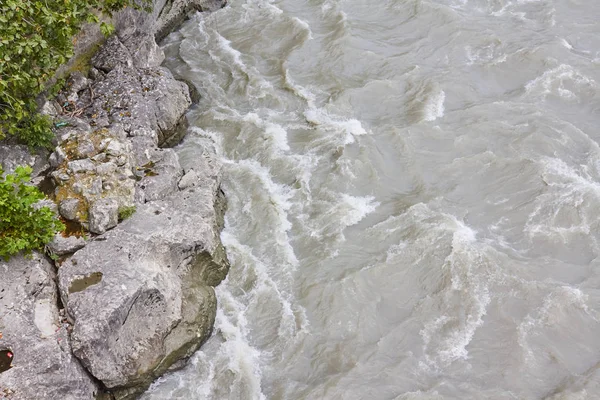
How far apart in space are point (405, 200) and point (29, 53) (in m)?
8.37

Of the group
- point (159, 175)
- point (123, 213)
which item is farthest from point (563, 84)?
point (123, 213)

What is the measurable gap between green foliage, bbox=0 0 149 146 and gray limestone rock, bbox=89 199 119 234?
2.55 m

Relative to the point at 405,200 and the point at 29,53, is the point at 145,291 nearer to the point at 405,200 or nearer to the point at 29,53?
the point at 29,53

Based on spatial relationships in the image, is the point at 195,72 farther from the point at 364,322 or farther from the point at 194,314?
the point at 364,322

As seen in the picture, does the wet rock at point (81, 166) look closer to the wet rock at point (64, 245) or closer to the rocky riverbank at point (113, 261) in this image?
the rocky riverbank at point (113, 261)

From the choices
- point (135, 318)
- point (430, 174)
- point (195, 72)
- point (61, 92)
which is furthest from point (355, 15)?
point (135, 318)

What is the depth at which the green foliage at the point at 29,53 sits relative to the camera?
1113cm

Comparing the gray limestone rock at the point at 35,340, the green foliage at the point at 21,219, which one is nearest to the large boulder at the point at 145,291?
the gray limestone rock at the point at 35,340

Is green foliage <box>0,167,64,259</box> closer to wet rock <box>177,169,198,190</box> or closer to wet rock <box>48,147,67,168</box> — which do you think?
wet rock <box>48,147,67,168</box>

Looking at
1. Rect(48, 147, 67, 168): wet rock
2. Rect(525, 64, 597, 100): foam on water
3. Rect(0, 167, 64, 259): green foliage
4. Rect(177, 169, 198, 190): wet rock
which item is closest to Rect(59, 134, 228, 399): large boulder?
Rect(177, 169, 198, 190): wet rock

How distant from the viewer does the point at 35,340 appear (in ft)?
30.1

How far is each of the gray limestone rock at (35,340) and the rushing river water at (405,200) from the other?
4.96ft

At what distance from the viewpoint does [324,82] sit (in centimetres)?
1591

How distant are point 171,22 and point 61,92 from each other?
251 inches
